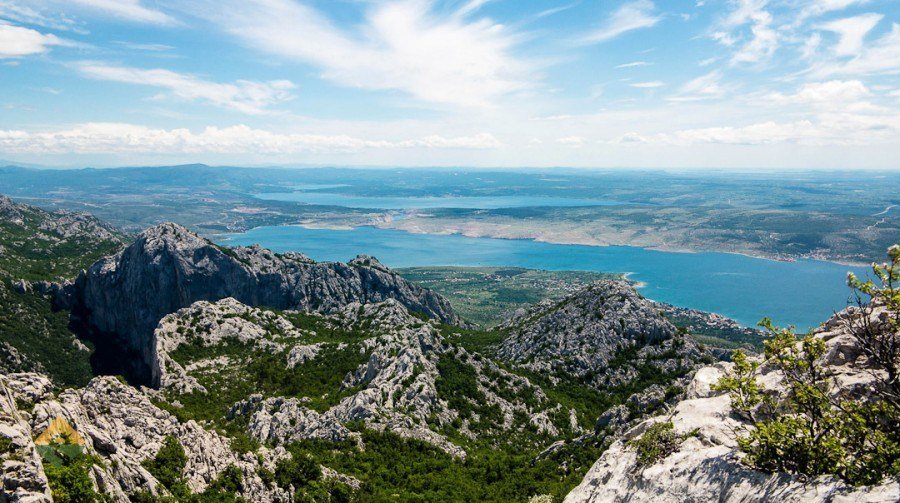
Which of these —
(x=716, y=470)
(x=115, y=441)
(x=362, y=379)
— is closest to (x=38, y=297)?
(x=362, y=379)

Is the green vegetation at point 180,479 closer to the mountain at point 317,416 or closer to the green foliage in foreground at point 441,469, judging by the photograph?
the mountain at point 317,416

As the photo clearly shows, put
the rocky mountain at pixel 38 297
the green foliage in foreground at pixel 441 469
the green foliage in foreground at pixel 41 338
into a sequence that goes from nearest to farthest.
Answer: the green foliage in foreground at pixel 441 469 < the green foliage in foreground at pixel 41 338 < the rocky mountain at pixel 38 297

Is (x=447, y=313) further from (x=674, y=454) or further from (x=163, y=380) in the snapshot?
(x=674, y=454)

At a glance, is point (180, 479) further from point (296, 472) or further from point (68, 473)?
point (68, 473)

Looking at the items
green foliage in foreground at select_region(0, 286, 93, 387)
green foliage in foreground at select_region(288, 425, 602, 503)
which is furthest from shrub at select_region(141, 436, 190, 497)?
green foliage in foreground at select_region(0, 286, 93, 387)

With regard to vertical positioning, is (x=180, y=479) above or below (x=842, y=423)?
below

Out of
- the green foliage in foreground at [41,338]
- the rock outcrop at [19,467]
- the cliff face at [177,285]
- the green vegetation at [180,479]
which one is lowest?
the green foliage in foreground at [41,338]

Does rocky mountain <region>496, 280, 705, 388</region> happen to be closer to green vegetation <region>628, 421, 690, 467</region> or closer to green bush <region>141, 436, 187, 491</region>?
green vegetation <region>628, 421, 690, 467</region>

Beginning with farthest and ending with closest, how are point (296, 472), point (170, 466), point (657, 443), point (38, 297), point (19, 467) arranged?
1. point (38, 297)
2. point (296, 472)
3. point (170, 466)
4. point (657, 443)
5. point (19, 467)

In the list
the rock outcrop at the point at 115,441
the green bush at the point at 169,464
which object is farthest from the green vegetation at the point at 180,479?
the rock outcrop at the point at 115,441
